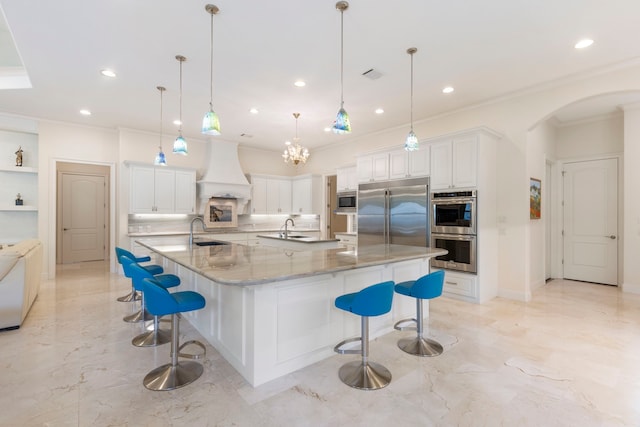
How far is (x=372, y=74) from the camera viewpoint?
156 inches

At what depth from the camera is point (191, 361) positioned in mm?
2652

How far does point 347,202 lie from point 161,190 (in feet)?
13.4

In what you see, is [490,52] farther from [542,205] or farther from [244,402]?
[244,402]

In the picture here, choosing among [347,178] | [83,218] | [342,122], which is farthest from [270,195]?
[342,122]

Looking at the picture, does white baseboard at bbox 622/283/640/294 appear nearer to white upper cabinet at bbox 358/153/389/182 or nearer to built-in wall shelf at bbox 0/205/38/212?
white upper cabinet at bbox 358/153/389/182

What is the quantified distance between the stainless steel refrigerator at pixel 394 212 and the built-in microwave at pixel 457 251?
9.4 inches

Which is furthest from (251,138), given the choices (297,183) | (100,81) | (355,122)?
(100,81)

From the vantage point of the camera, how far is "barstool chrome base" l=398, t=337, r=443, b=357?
284cm

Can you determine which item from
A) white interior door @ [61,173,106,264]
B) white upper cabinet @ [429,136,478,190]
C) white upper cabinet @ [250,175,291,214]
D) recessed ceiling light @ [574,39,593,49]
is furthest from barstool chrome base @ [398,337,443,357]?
white interior door @ [61,173,106,264]

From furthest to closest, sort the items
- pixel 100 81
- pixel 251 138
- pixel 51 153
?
pixel 251 138
pixel 51 153
pixel 100 81

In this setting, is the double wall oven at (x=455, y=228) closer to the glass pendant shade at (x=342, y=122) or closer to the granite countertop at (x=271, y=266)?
the granite countertop at (x=271, y=266)

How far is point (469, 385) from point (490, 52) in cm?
343

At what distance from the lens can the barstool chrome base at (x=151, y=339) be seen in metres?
3.03

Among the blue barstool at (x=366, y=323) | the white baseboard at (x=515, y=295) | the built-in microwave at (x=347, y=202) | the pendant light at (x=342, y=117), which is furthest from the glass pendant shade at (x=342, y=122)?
the white baseboard at (x=515, y=295)
